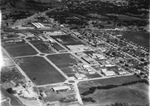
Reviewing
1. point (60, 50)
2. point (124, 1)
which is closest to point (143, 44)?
point (60, 50)

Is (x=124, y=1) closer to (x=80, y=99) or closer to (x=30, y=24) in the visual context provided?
(x=30, y=24)

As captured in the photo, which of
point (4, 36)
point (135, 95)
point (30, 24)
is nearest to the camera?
point (135, 95)

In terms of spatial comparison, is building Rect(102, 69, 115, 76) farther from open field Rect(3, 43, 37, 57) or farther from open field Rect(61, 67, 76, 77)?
open field Rect(3, 43, 37, 57)

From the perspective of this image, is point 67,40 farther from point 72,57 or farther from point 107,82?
point 107,82

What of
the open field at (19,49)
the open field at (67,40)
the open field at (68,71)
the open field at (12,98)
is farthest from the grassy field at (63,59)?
the open field at (12,98)

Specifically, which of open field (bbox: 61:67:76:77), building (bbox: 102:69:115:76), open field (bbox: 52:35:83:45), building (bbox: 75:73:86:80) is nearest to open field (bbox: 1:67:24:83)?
open field (bbox: 61:67:76:77)

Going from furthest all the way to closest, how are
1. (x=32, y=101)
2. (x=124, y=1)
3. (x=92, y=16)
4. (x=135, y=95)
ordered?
1. (x=124, y=1)
2. (x=92, y=16)
3. (x=135, y=95)
4. (x=32, y=101)

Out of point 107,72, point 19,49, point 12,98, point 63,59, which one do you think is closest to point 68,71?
point 63,59

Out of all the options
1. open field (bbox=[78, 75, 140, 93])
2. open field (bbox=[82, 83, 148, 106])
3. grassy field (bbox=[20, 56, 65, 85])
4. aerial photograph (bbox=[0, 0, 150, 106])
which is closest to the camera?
open field (bbox=[82, 83, 148, 106])

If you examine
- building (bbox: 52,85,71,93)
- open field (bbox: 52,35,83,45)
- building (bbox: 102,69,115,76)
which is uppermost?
open field (bbox: 52,35,83,45)
